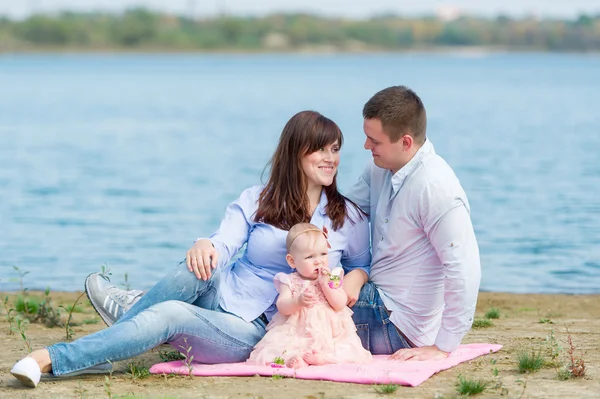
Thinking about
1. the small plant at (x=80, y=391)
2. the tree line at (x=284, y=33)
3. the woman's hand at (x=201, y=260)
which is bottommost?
the tree line at (x=284, y=33)

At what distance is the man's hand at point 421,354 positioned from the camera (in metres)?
5.95

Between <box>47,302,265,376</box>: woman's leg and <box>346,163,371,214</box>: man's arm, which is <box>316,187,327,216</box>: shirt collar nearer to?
<box>346,163,371,214</box>: man's arm

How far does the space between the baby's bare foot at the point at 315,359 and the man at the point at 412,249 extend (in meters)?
0.34

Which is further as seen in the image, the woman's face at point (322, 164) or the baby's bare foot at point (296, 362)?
the woman's face at point (322, 164)

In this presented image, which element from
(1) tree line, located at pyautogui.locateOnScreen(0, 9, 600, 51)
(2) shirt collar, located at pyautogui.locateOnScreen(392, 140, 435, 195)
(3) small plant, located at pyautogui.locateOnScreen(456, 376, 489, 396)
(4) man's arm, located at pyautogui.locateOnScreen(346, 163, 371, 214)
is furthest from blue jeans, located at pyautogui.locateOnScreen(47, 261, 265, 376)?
(1) tree line, located at pyautogui.locateOnScreen(0, 9, 600, 51)

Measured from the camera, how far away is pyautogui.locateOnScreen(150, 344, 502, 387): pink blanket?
567cm

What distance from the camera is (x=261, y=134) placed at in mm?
36281

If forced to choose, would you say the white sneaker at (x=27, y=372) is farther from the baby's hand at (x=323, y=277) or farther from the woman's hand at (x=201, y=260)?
the baby's hand at (x=323, y=277)

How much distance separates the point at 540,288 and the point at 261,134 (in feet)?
82.6

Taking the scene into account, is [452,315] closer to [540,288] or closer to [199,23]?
[540,288]

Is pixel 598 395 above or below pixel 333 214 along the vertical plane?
below

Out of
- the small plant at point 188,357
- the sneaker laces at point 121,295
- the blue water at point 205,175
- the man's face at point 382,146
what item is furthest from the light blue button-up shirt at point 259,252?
the blue water at point 205,175

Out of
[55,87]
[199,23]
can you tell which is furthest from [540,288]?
[199,23]

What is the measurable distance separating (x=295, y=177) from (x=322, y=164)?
0.19 meters
